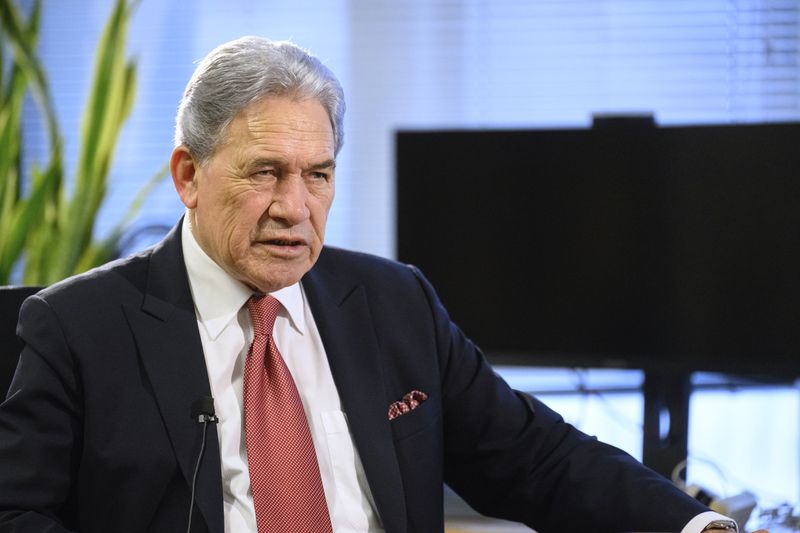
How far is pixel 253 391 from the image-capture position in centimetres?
165

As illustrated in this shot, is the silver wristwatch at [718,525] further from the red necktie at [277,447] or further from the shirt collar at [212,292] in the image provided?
the shirt collar at [212,292]

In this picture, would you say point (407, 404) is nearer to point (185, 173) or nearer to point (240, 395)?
point (240, 395)

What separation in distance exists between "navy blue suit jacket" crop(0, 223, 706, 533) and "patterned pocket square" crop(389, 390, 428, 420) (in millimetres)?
11

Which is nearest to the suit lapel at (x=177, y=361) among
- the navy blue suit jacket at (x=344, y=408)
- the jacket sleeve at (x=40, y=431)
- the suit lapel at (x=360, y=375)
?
the navy blue suit jacket at (x=344, y=408)

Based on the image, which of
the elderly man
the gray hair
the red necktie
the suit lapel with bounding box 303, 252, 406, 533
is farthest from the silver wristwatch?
the gray hair

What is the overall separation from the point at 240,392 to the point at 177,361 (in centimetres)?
12

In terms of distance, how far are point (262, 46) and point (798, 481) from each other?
2.39 m

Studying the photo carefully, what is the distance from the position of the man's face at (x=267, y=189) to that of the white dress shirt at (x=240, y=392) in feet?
0.21

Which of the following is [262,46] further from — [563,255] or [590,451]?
[563,255]

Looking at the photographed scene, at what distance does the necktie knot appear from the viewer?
1.71 meters

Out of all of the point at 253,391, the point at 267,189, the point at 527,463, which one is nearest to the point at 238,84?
the point at 267,189

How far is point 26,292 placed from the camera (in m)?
1.75

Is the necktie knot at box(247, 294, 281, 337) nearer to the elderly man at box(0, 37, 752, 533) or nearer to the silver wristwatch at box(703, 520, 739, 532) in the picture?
the elderly man at box(0, 37, 752, 533)

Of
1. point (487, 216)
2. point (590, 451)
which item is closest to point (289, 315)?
point (590, 451)
